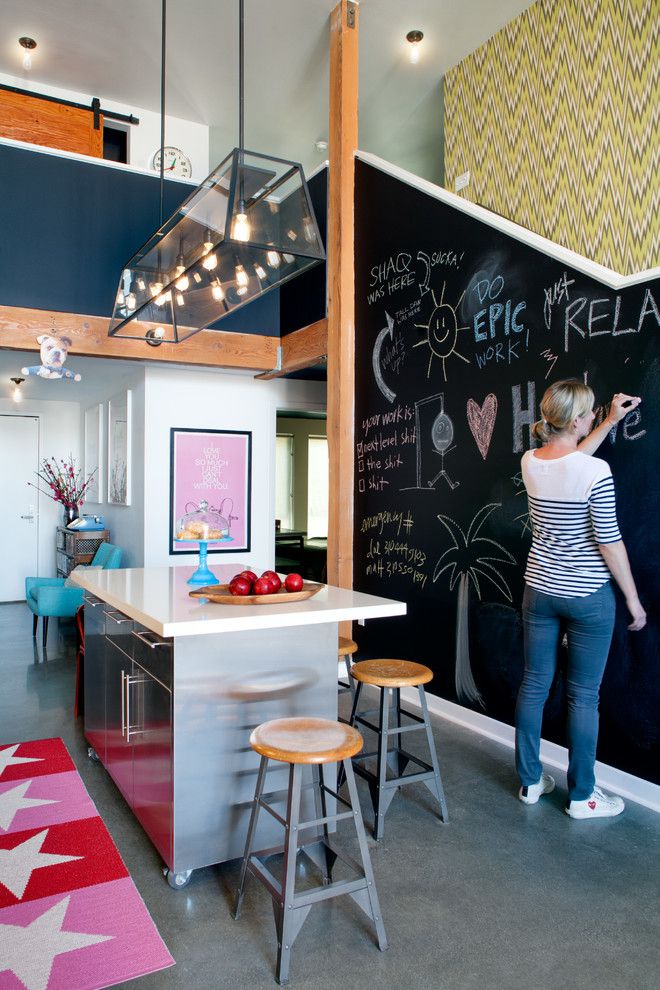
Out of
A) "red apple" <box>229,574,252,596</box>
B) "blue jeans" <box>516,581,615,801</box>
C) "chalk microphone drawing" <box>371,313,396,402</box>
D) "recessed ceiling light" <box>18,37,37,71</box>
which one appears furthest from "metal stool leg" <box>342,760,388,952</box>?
"recessed ceiling light" <box>18,37,37,71</box>

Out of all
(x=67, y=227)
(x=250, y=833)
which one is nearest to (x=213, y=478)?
(x=67, y=227)

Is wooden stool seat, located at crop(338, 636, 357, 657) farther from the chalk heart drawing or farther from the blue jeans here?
the chalk heart drawing

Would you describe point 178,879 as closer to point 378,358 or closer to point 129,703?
point 129,703

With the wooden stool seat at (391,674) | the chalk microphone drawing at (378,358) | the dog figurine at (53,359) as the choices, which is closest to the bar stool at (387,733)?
the wooden stool seat at (391,674)

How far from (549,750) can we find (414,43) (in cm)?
508

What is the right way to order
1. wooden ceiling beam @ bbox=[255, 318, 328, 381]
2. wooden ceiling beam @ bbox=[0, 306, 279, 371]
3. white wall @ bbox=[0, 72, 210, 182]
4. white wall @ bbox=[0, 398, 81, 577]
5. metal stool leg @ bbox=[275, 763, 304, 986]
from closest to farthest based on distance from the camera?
metal stool leg @ bbox=[275, 763, 304, 986]
wooden ceiling beam @ bbox=[0, 306, 279, 371]
wooden ceiling beam @ bbox=[255, 318, 328, 381]
white wall @ bbox=[0, 72, 210, 182]
white wall @ bbox=[0, 398, 81, 577]

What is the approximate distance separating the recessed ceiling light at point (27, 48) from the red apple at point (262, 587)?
5.36 meters

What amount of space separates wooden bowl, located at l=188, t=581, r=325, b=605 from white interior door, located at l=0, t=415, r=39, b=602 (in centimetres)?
623

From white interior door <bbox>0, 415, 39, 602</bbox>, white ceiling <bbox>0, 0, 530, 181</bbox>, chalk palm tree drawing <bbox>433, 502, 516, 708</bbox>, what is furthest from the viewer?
white interior door <bbox>0, 415, 39, 602</bbox>

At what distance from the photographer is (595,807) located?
9.34ft

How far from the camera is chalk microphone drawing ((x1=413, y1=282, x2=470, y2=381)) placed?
3965 mm

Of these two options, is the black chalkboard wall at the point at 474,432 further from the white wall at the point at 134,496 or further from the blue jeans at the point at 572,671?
the white wall at the point at 134,496

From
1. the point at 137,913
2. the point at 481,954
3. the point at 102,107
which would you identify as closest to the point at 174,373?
the point at 102,107

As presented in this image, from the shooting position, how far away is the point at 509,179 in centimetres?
502
